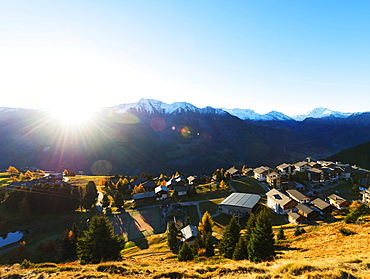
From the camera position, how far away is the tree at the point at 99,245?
73.2ft

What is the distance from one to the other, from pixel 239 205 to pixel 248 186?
80.4 feet

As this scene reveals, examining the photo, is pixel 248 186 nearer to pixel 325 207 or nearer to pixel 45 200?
pixel 325 207

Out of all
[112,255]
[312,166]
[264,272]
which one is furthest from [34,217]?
[312,166]

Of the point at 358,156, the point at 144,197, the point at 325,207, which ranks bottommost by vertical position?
the point at 358,156

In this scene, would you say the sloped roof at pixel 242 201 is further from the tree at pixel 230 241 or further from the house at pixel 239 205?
the tree at pixel 230 241

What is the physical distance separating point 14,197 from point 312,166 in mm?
118266

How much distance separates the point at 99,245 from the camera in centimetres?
2264

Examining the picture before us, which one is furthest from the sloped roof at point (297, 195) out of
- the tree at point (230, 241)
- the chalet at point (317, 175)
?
the tree at point (230, 241)

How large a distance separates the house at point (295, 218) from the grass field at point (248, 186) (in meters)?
19.5

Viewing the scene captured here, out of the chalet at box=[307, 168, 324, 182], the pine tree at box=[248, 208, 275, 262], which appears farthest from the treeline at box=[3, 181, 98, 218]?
the chalet at box=[307, 168, 324, 182]

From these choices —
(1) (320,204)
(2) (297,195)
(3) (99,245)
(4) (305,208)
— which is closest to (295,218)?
(4) (305,208)

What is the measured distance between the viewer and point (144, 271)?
51.7ft

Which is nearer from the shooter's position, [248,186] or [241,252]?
[241,252]

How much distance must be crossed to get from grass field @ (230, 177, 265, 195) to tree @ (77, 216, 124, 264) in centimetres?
5610
